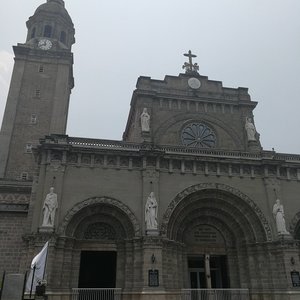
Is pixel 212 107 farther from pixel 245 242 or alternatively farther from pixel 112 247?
pixel 112 247

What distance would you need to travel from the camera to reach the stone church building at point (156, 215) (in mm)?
20328

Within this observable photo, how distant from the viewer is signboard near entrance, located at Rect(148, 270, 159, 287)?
63.9 ft

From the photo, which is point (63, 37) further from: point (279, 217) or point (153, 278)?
point (279, 217)

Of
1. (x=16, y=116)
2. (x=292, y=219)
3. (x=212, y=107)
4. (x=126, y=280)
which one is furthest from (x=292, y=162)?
(x=16, y=116)

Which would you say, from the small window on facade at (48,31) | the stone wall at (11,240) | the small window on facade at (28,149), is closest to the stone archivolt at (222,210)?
the stone wall at (11,240)

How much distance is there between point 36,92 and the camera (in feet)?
114

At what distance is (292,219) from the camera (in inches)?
919

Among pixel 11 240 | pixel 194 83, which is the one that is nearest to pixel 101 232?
pixel 11 240

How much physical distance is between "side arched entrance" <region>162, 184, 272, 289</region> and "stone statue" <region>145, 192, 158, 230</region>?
0.95m

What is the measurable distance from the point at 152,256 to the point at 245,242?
721 cm

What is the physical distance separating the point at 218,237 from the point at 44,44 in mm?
28874

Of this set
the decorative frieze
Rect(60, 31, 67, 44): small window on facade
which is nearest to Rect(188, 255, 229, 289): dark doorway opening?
the decorative frieze

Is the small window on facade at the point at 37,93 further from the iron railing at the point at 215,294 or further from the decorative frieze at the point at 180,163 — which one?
the iron railing at the point at 215,294

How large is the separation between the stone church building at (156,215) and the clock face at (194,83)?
13.8 ft
